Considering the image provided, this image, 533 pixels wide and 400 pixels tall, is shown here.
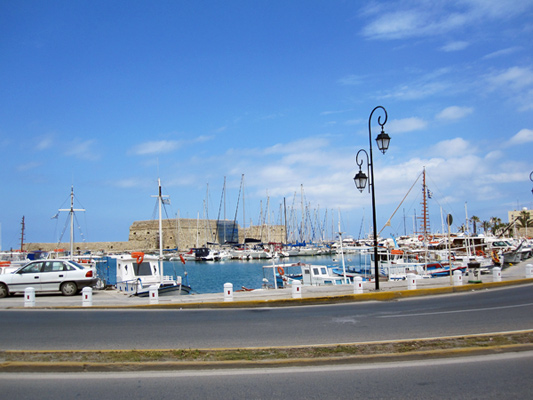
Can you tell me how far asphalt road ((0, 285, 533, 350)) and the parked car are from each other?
466 cm

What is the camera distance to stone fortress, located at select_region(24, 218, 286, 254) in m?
120

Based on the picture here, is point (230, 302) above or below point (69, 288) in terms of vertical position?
below

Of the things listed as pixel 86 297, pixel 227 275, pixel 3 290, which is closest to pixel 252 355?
pixel 86 297

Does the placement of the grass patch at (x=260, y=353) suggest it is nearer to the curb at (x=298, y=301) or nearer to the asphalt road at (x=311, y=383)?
the asphalt road at (x=311, y=383)

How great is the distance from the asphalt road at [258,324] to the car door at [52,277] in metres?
4.64

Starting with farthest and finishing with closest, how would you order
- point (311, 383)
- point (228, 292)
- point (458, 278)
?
1. point (458, 278)
2. point (228, 292)
3. point (311, 383)

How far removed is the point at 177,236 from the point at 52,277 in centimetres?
9753

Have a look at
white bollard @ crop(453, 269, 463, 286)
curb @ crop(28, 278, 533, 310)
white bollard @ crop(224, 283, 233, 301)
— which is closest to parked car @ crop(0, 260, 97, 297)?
curb @ crop(28, 278, 533, 310)

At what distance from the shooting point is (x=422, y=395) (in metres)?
6.39

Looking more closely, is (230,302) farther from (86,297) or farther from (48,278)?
(48,278)

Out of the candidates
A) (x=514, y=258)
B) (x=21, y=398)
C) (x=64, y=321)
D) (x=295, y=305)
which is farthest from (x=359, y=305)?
(x=514, y=258)

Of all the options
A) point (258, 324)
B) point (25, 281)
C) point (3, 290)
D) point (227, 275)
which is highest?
point (25, 281)

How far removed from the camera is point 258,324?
12859mm

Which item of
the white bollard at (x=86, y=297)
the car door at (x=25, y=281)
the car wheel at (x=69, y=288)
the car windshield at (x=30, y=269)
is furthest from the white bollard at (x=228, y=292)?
the car windshield at (x=30, y=269)
